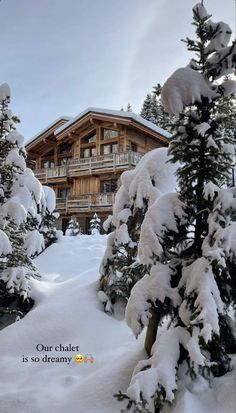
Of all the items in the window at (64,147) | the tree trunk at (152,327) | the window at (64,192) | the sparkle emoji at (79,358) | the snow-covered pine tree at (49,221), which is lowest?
the sparkle emoji at (79,358)

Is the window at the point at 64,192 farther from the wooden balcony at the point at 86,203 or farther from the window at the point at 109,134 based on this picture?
the window at the point at 109,134

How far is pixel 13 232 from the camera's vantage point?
7758mm

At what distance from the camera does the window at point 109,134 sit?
83.2ft

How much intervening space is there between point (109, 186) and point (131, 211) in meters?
19.2

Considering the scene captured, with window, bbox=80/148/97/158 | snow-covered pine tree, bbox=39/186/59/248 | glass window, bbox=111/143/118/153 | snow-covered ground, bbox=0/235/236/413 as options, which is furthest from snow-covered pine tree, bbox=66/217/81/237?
snow-covered ground, bbox=0/235/236/413

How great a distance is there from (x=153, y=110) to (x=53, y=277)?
3233 centimetres

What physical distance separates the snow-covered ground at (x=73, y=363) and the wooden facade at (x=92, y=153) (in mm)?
15247

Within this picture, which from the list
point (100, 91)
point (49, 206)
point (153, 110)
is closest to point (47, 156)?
point (153, 110)

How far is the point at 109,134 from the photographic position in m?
25.9

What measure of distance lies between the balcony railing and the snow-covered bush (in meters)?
15.4

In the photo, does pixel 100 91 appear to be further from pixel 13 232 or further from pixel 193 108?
pixel 13 232

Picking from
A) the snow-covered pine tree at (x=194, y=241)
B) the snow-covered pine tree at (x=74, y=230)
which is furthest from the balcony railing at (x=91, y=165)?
the snow-covered pine tree at (x=194, y=241)

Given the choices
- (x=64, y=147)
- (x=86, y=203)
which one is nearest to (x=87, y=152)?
(x=64, y=147)

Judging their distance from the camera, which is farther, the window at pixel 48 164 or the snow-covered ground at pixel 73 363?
the window at pixel 48 164
